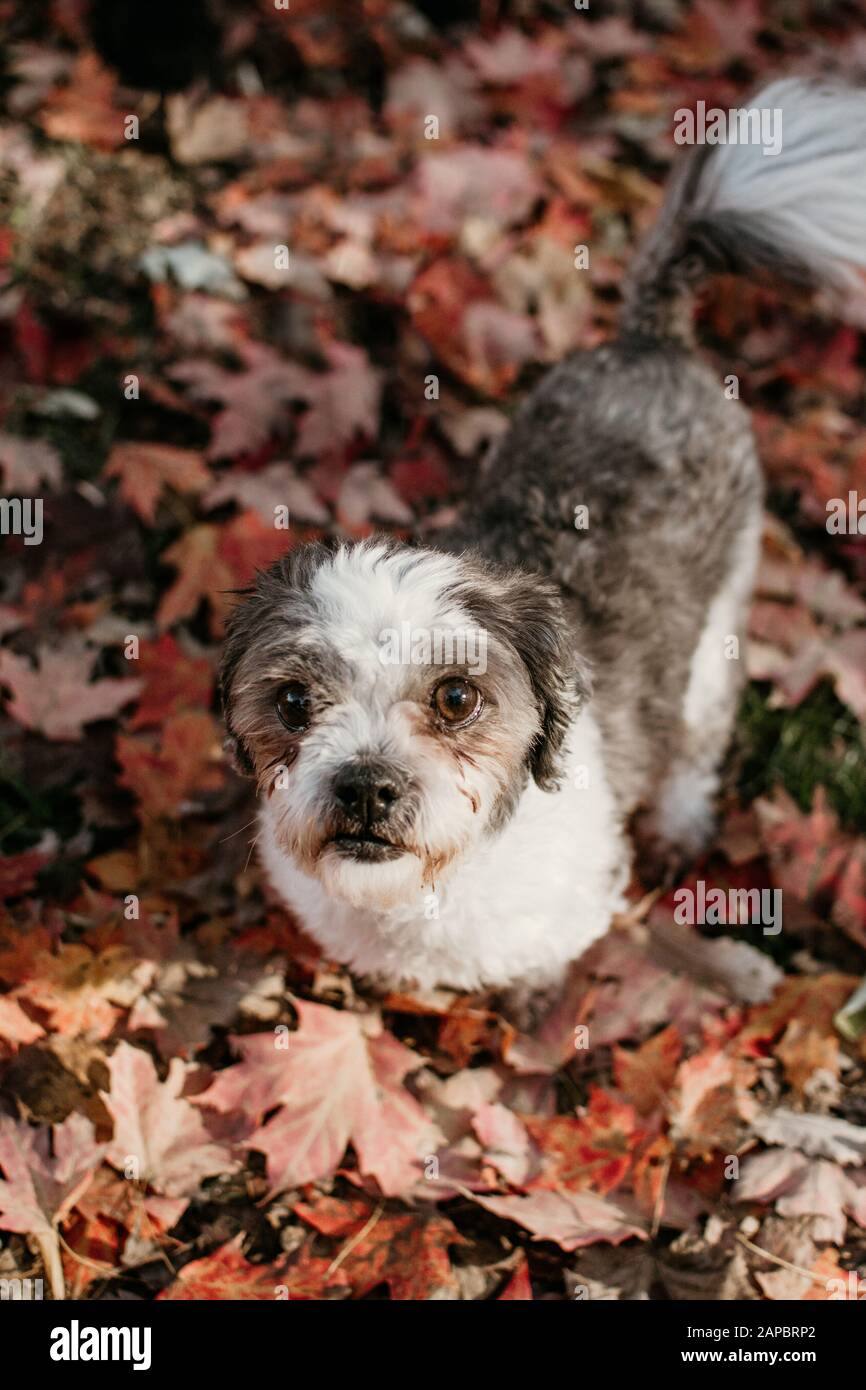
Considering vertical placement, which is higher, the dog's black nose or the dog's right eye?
the dog's right eye

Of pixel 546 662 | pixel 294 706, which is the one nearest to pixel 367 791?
pixel 294 706

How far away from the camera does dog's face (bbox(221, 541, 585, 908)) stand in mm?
2615

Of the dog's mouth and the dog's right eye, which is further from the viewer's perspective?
the dog's right eye

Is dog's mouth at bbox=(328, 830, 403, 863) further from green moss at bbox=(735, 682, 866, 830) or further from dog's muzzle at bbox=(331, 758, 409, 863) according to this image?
green moss at bbox=(735, 682, 866, 830)

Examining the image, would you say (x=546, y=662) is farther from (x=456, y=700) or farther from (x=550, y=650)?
(x=456, y=700)

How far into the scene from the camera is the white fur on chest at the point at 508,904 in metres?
3.08

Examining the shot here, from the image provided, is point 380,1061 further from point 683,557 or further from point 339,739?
point 683,557

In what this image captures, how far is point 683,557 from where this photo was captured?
3.76 meters

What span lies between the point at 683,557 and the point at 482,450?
1.65m

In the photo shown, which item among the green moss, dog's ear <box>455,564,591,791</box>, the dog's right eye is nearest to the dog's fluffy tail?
the green moss

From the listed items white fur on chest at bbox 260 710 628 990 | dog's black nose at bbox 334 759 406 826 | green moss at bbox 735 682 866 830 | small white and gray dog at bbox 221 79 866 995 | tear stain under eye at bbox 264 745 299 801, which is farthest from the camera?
green moss at bbox 735 682 866 830

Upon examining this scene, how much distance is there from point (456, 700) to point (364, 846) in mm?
416

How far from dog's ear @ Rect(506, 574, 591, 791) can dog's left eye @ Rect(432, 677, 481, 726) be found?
0.20 meters
